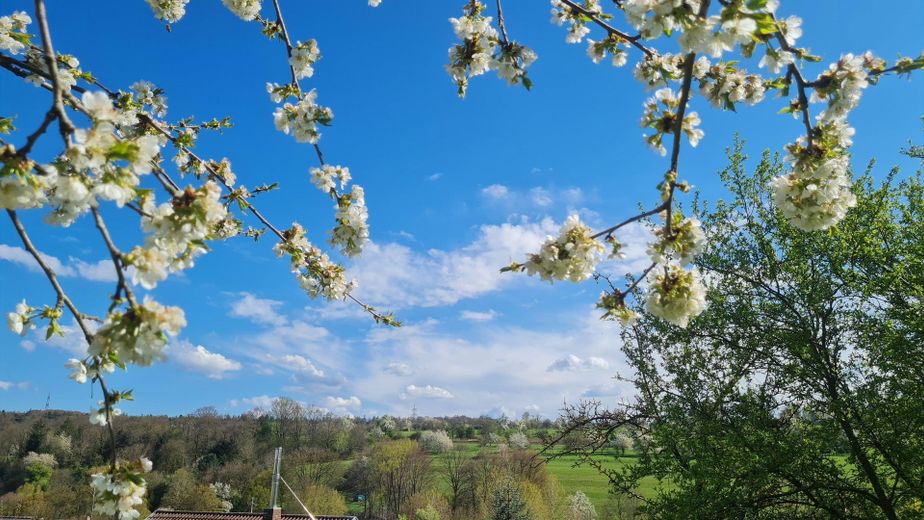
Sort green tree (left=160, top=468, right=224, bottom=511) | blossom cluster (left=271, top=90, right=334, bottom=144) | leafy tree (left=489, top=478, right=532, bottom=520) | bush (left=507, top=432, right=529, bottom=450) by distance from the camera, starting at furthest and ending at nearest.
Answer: bush (left=507, top=432, right=529, bottom=450) < green tree (left=160, top=468, right=224, bottom=511) < leafy tree (left=489, top=478, right=532, bottom=520) < blossom cluster (left=271, top=90, right=334, bottom=144)

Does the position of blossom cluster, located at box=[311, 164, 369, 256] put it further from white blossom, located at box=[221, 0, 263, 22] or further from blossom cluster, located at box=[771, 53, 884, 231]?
blossom cluster, located at box=[771, 53, 884, 231]

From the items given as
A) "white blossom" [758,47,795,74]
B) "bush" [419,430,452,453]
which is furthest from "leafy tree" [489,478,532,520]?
"bush" [419,430,452,453]

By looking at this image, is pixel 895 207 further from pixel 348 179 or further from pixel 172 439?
pixel 172 439

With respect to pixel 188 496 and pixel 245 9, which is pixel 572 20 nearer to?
pixel 245 9

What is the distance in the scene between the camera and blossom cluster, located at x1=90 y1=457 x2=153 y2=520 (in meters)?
1.95

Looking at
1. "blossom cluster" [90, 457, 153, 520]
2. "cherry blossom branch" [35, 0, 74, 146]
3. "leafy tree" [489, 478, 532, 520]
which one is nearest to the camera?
"cherry blossom branch" [35, 0, 74, 146]

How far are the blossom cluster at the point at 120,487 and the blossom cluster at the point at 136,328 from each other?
619 millimetres

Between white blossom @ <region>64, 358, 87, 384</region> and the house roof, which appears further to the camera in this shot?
the house roof

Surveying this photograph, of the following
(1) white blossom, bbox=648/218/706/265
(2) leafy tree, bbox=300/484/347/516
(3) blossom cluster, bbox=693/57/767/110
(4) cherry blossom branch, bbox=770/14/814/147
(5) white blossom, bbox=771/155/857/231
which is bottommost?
(2) leafy tree, bbox=300/484/347/516

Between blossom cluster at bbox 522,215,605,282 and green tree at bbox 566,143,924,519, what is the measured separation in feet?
21.5

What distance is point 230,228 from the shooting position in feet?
12.4

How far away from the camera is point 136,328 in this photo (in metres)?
1.54

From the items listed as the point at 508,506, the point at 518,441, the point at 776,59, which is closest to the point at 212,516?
the point at 508,506

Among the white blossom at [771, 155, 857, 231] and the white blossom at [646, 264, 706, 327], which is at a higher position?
the white blossom at [771, 155, 857, 231]
